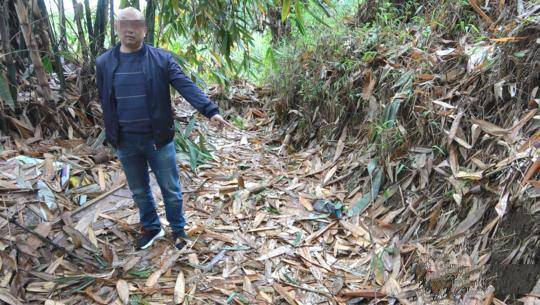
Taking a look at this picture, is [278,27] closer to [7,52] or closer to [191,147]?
[191,147]

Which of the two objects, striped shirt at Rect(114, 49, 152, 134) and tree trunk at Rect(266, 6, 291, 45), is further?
tree trunk at Rect(266, 6, 291, 45)

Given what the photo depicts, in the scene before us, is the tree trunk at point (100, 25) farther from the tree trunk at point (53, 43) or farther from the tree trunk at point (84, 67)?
the tree trunk at point (53, 43)

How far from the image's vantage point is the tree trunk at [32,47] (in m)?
2.57

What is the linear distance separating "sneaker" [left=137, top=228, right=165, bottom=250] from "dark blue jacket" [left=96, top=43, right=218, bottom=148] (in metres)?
0.62

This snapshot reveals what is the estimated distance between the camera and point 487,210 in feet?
6.73

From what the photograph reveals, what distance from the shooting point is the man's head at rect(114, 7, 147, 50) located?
76.6 inches

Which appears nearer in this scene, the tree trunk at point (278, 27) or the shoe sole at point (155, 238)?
the shoe sole at point (155, 238)

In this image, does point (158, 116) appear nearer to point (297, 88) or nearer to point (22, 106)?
point (22, 106)

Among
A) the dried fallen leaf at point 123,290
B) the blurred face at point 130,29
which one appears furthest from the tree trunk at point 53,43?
the dried fallen leaf at point 123,290

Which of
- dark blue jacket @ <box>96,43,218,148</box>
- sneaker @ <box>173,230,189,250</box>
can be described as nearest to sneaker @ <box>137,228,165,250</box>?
sneaker @ <box>173,230,189,250</box>

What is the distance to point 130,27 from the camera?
1.96 metres

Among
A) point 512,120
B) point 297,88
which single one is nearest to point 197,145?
point 297,88

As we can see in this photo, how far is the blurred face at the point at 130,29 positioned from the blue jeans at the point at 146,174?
0.48m

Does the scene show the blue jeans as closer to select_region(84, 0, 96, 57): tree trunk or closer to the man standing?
the man standing
